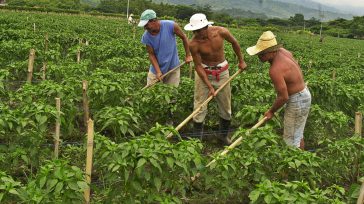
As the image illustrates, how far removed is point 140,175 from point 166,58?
366cm

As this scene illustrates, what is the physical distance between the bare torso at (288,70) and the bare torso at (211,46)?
1.34 meters

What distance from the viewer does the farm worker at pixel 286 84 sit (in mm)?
4820

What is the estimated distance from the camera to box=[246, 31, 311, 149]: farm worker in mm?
4820

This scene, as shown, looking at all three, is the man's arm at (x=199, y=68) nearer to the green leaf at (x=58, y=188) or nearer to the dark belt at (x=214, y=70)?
the dark belt at (x=214, y=70)

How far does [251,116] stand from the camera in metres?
5.88

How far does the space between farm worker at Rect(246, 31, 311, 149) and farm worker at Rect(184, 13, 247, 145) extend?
3.66 ft

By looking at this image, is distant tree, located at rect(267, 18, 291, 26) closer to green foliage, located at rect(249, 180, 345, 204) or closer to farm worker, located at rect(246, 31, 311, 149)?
farm worker, located at rect(246, 31, 311, 149)

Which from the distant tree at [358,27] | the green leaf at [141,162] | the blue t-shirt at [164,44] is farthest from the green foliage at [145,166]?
the distant tree at [358,27]

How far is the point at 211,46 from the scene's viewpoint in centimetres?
618

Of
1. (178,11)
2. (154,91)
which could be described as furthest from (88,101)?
(178,11)

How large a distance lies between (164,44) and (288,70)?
2.70m

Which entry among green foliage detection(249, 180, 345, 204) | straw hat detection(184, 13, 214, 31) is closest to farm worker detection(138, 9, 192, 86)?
straw hat detection(184, 13, 214, 31)

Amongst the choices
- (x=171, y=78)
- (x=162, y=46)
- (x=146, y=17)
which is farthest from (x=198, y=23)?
(x=171, y=78)

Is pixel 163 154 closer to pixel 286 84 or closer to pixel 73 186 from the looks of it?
pixel 73 186
